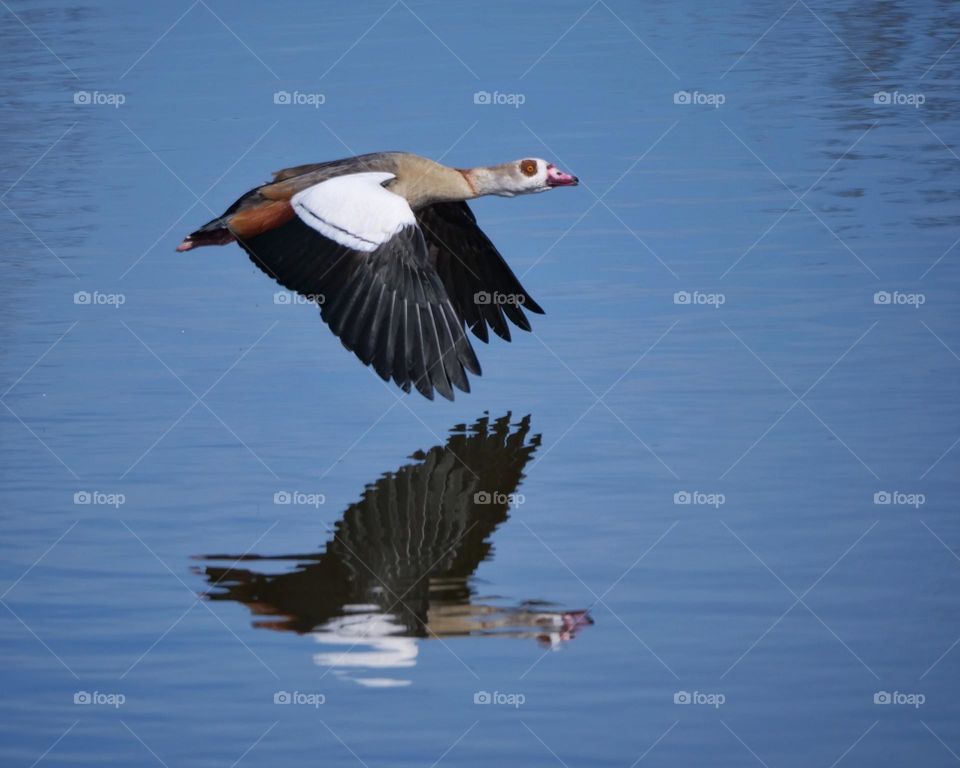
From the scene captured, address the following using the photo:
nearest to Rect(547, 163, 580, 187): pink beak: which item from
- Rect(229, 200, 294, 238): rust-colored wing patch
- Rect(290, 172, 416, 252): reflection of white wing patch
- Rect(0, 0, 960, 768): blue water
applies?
Rect(0, 0, 960, 768): blue water

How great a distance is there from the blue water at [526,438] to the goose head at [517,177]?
3.08 feet

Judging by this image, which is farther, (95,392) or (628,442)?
(95,392)

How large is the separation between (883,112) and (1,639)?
1159 centimetres

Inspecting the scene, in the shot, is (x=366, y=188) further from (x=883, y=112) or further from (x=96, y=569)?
Result: (x=883, y=112)

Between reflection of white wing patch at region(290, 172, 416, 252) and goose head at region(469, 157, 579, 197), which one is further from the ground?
goose head at region(469, 157, 579, 197)

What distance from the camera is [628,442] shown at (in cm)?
1059

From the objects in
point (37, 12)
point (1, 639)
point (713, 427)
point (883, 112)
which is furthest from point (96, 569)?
point (37, 12)

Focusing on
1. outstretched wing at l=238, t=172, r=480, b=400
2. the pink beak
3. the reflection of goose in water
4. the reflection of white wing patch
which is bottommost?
the reflection of goose in water

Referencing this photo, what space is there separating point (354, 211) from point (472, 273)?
1974mm

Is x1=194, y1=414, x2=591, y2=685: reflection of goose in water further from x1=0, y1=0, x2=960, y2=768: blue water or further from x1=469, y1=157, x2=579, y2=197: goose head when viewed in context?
x1=469, y1=157, x2=579, y2=197: goose head

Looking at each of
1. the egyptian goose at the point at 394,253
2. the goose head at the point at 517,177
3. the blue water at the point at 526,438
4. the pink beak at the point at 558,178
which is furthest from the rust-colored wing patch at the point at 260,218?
the pink beak at the point at 558,178

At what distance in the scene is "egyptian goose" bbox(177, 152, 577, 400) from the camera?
10.5 m

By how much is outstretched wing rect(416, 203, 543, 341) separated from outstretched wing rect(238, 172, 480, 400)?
1.58 m

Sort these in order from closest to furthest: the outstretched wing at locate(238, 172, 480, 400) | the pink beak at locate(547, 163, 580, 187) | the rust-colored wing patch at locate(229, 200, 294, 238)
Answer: the outstretched wing at locate(238, 172, 480, 400) → the rust-colored wing patch at locate(229, 200, 294, 238) → the pink beak at locate(547, 163, 580, 187)
